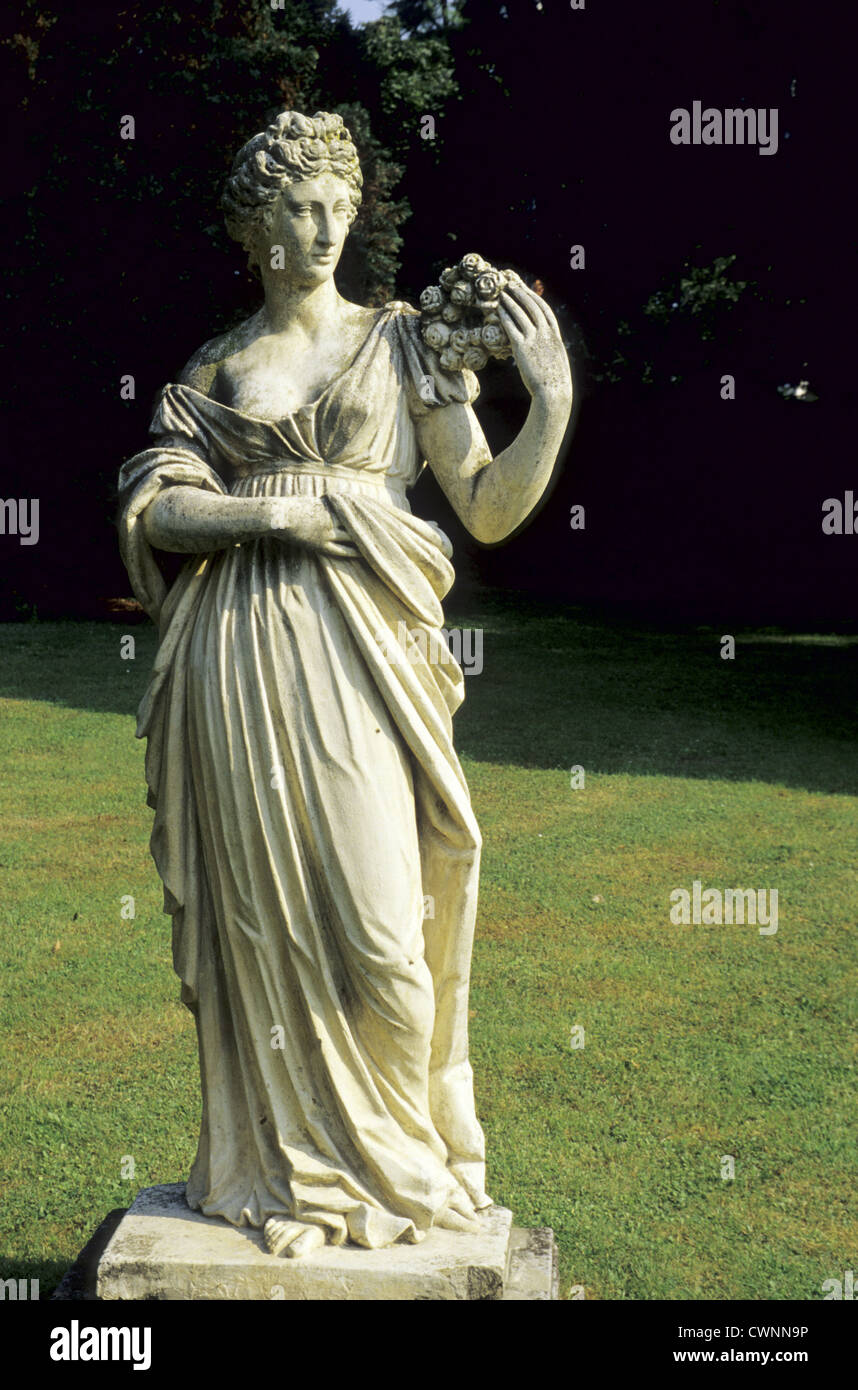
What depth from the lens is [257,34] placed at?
60.7 feet

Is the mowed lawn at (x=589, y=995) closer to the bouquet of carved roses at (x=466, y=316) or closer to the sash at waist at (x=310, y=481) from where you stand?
the sash at waist at (x=310, y=481)

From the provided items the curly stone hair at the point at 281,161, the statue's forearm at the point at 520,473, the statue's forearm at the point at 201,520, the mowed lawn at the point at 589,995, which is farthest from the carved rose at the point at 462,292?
the mowed lawn at the point at 589,995

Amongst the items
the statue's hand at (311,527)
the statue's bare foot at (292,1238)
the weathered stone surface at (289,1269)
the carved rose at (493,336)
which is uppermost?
the carved rose at (493,336)

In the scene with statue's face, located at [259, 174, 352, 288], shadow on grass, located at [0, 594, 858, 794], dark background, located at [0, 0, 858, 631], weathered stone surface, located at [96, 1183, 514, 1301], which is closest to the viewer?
weathered stone surface, located at [96, 1183, 514, 1301]

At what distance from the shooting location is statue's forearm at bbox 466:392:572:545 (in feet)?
11.9

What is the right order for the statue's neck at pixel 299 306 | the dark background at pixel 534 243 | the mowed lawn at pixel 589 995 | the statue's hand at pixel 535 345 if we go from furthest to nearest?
the dark background at pixel 534 243 → the mowed lawn at pixel 589 995 → the statue's neck at pixel 299 306 → the statue's hand at pixel 535 345

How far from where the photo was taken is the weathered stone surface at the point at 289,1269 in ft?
11.3

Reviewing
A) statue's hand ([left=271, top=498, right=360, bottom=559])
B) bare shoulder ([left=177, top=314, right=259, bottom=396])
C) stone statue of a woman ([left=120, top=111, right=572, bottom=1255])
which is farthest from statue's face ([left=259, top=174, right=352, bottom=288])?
statue's hand ([left=271, top=498, right=360, bottom=559])

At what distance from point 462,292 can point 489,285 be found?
8cm

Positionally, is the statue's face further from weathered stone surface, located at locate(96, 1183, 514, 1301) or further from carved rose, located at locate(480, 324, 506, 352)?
weathered stone surface, located at locate(96, 1183, 514, 1301)

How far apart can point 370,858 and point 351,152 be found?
71.7 inches

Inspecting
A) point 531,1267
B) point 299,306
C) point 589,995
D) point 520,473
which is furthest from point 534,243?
point 531,1267

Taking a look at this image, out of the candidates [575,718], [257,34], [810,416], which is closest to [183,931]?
[575,718]

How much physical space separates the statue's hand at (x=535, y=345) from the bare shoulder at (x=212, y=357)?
706 millimetres
